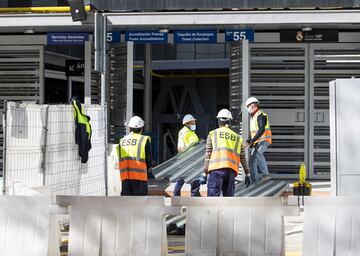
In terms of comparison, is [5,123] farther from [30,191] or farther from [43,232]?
[43,232]

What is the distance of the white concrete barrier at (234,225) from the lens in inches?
363

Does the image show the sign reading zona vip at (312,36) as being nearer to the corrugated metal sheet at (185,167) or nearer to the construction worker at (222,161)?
the corrugated metal sheet at (185,167)

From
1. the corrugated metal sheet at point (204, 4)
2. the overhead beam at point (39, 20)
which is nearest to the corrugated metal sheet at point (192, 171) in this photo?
the corrugated metal sheet at point (204, 4)

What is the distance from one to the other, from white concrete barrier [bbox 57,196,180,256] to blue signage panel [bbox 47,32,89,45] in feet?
33.3

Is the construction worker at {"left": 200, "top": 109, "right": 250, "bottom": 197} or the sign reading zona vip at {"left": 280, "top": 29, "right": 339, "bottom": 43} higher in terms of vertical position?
the sign reading zona vip at {"left": 280, "top": 29, "right": 339, "bottom": 43}

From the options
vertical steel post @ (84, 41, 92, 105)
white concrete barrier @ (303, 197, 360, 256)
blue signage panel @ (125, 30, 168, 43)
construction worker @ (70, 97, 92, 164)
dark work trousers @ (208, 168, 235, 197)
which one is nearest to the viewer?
white concrete barrier @ (303, 197, 360, 256)

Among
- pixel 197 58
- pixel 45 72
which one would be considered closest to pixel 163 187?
pixel 45 72

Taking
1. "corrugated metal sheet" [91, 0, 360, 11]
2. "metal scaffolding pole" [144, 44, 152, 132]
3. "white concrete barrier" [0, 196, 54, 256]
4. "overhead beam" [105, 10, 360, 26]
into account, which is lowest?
"white concrete barrier" [0, 196, 54, 256]

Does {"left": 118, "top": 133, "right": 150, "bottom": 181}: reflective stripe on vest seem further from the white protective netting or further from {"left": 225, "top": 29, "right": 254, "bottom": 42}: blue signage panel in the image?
{"left": 225, "top": 29, "right": 254, "bottom": 42}: blue signage panel

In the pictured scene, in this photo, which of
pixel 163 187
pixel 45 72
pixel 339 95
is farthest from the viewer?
pixel 45 72

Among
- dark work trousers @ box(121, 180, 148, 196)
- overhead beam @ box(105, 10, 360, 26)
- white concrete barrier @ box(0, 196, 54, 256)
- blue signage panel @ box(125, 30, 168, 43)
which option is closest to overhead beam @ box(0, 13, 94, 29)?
overhead beam @ box(105, 10, 360, 26)

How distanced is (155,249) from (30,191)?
2.26 m

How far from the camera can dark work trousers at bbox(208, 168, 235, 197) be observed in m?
11.5

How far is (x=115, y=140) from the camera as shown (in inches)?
760
